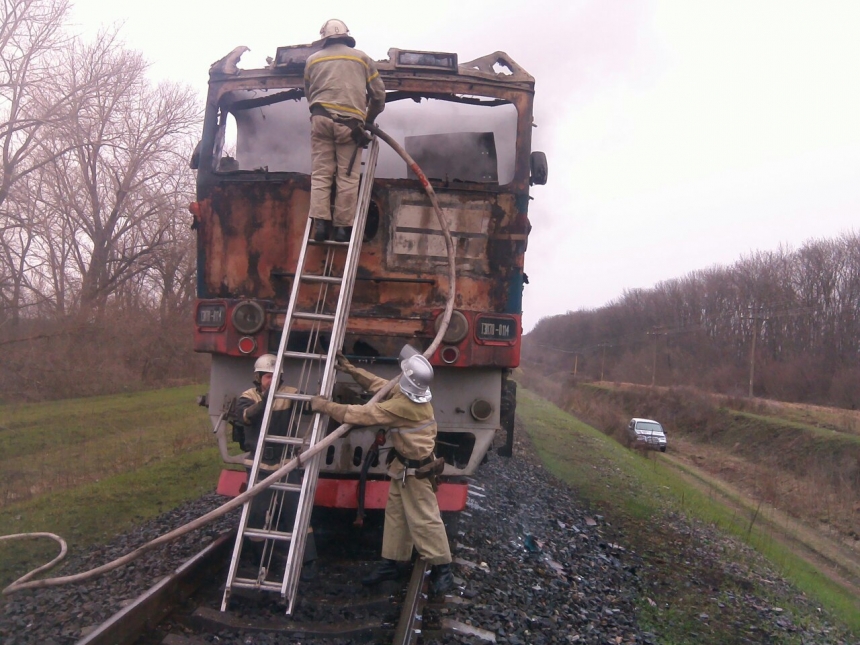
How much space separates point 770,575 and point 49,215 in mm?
25429

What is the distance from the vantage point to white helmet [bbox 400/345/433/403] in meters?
4.86

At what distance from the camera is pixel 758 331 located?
54.7 metres

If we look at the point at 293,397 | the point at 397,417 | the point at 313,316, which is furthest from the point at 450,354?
the point at 293,397

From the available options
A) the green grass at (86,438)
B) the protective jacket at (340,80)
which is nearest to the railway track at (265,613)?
the protective jacket at (340,80)

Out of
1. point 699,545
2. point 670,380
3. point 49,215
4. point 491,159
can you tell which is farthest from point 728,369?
point 491,159

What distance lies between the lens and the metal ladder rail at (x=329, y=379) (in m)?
4.48

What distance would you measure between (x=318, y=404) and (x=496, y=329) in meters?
1.79

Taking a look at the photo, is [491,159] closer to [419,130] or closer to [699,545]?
[419,130]

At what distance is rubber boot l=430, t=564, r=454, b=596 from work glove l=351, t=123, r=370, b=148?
298 cm

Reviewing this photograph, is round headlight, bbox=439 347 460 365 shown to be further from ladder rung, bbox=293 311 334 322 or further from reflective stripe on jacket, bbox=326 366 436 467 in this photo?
ladder rung, bbox=293 311 334 322

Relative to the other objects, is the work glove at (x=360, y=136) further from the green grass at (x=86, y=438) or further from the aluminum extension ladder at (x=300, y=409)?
the green grass at (x=86, y=438)

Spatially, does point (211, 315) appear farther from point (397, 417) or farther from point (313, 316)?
point (397, 417)

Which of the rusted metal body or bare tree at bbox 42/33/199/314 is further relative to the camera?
bare tree at bbox 42/33/199/314

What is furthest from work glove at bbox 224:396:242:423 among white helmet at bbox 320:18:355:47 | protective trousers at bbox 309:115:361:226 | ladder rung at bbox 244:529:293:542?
white helmet at bbox 320:18:355:47
